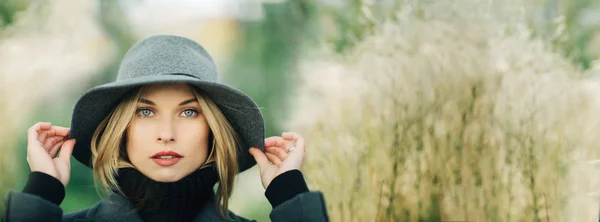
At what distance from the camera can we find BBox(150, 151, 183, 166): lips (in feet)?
5.20

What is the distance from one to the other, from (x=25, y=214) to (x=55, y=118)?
6.16 ft

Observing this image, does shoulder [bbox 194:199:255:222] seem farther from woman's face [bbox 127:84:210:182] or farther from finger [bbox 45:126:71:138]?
finger [bbox 45:126:71:138]

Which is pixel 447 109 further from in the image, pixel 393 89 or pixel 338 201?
pixel 338 201

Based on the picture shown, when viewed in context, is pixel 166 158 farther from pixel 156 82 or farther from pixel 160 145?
pixel 156 82

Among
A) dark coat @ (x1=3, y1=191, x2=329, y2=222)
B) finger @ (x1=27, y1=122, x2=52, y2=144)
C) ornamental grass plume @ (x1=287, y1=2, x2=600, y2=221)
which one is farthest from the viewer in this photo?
ornamental grass plume @ (x1=287, y1=2, x2=600, y2=221)

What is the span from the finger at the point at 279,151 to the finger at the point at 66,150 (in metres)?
0.52

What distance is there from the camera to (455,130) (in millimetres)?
3088

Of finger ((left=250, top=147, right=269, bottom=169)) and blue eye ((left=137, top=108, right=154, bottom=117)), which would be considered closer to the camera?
blue eye ((left=137, top=108, right=154, bottom=117))

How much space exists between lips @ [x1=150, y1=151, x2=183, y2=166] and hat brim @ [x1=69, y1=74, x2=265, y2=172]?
0.18 metres

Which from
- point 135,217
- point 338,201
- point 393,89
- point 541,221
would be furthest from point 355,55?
point 135,217

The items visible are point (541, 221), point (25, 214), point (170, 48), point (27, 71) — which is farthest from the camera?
point (27, 71)

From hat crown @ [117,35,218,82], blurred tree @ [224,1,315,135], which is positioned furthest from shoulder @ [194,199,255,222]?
blurred tree @ [224,1,315,135]

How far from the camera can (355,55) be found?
316 cm

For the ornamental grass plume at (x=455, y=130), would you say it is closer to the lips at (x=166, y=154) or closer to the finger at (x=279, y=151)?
the finger at (x=279, y=151)
